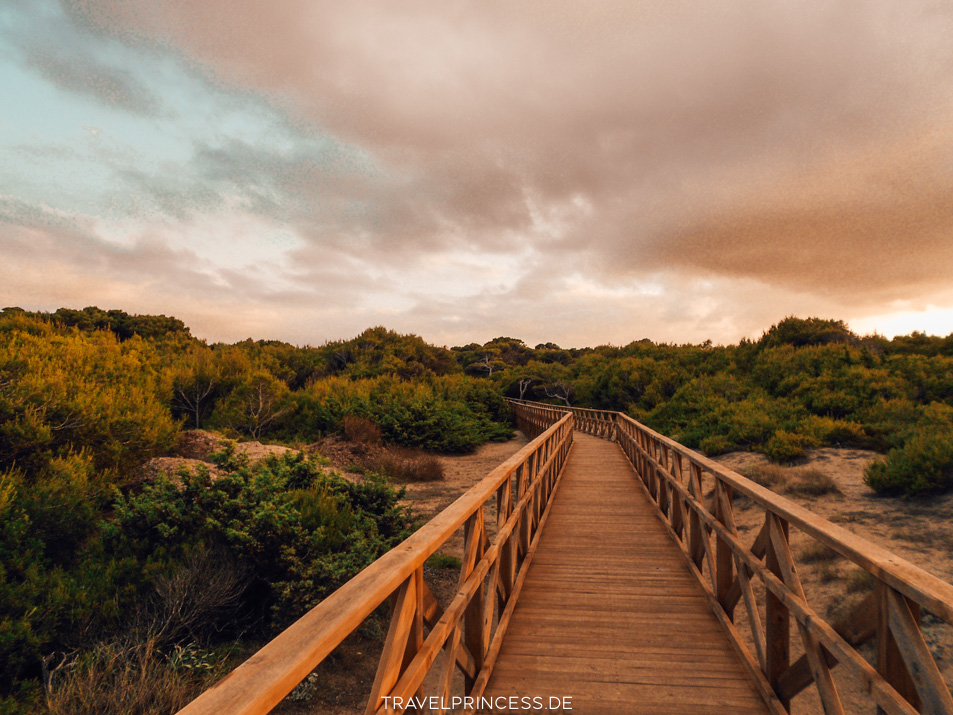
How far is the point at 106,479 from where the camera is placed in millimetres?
6734

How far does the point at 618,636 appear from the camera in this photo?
3.32 metres

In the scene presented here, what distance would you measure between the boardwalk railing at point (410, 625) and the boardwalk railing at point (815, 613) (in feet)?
5.15

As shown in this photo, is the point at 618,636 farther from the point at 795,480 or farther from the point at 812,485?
the point at 795,480

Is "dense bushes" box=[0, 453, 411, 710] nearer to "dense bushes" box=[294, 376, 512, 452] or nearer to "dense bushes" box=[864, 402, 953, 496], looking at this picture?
"dense bushes" box=[864, 402, 953, 496]

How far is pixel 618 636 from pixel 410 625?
227 centimetres

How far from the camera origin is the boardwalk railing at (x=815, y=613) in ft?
5.00

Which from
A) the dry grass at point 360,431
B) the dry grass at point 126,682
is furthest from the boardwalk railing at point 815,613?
the dry grass at point 360,431

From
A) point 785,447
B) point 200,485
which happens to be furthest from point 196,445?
point 785,447

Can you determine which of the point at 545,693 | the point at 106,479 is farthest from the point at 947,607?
the point at 106,479

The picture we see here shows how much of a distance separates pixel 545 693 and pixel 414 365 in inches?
1064

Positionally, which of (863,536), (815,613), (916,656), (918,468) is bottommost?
(863,536)

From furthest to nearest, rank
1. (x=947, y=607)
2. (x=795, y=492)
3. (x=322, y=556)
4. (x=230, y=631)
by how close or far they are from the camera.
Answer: (x=795, y=492), (x=322, y=556), (x=230, y=631), (x=947, y=607)

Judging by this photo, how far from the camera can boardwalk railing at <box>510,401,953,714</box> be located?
152 centimetres

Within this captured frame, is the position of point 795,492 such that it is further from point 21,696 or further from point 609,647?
point 21,696
